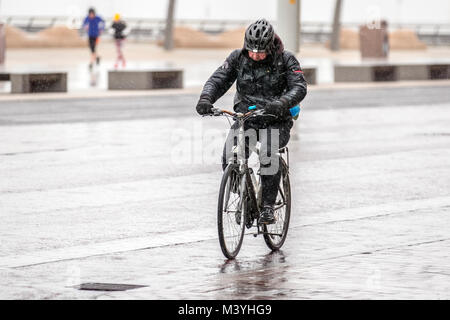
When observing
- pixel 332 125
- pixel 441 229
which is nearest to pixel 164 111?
pixel 332 125

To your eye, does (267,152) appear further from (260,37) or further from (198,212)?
(198,212)

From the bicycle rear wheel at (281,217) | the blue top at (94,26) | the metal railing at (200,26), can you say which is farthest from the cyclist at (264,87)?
the metal railing at (200,26)

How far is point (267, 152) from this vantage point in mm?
9102

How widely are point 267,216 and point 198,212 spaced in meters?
2.30

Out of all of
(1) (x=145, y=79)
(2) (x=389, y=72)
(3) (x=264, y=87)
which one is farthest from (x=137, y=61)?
(3) (x=264, y=87)

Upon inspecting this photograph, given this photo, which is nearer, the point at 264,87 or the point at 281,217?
the point at 264,87

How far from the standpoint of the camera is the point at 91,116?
21.8 meters

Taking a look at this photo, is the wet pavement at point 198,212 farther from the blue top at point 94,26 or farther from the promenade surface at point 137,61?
the blue top at point 94,26

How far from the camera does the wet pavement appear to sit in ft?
26.8

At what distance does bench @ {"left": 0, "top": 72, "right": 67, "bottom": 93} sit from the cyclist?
18.8 metres

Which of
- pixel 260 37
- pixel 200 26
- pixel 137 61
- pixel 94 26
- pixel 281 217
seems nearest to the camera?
pixel 260 37

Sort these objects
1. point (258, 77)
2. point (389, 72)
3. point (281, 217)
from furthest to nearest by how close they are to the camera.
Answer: point (389, 72)
point (281, 217)
point (258, 77)

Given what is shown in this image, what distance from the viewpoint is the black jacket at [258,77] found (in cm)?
912
